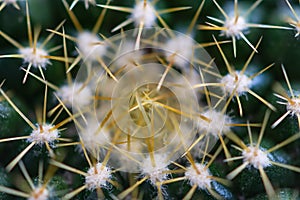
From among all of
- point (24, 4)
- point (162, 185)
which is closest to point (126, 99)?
point (162, 185)

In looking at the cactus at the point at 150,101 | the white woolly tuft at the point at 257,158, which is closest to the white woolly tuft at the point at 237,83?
the cactus at the point at 150,101

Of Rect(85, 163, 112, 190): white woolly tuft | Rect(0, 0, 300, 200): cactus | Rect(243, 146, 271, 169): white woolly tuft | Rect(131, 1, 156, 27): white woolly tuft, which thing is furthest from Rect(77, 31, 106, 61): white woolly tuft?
Rect(243, 146, 271, 169): white woolly tuft

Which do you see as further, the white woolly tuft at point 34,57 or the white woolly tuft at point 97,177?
the white woolly tuft at point 34,57

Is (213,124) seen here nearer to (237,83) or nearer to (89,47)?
(237,83)

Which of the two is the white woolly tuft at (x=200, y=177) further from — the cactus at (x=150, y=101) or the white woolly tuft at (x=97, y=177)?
the white woolly tuft at (x=97, y=177)

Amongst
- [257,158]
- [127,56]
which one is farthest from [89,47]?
[257,158]

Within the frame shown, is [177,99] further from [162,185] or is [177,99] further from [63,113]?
[63,113]
